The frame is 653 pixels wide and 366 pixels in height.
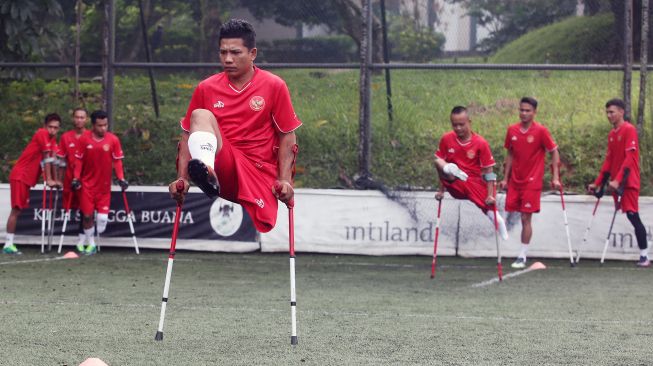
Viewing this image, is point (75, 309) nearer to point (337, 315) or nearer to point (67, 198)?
point (337, 315)

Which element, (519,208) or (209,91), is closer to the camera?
(209,91)

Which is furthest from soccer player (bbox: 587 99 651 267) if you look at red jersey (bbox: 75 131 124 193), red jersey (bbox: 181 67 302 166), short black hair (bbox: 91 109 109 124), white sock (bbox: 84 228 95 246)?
red jersey (bbox: 181 67 302 166)

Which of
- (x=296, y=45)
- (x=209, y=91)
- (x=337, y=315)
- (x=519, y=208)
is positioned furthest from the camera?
(x=296, y=45)

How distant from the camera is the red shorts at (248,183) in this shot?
23.7 ft

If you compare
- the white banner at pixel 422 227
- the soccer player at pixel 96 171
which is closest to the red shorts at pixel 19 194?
the soccer player at pixel 96 171

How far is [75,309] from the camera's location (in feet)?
30.0

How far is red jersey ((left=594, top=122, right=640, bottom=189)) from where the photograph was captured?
1405cm

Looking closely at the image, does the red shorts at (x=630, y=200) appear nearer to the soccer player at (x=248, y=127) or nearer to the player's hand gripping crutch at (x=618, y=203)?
the player's hand gripping crutch at (x=618, y=203)

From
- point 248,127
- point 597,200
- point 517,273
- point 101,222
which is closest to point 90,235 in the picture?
point 101,222

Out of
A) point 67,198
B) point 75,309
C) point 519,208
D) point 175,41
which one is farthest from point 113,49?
point 75,309

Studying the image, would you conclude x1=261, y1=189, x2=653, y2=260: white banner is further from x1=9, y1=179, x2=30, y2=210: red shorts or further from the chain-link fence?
x1=9, y1=179, x2=30, y2=210: red shorts

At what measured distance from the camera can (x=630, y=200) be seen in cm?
1409

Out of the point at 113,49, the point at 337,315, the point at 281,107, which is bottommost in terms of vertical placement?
the point at 337,315

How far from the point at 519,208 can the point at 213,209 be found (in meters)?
4.48
